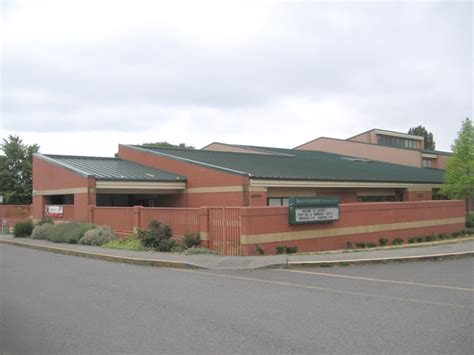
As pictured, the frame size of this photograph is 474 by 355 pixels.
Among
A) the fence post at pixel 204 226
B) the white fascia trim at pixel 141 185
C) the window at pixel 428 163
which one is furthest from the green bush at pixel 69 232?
the window at pixel 428 163

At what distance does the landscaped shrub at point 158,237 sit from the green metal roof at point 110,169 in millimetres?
7925

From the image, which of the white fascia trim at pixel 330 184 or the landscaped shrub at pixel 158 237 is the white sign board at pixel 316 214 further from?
the white fascia trim at pixel 330 184

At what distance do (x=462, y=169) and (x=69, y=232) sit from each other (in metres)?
26.3

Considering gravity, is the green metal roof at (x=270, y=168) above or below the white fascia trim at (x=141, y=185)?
above

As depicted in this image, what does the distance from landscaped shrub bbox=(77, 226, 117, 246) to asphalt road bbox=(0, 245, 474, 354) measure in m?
7.25

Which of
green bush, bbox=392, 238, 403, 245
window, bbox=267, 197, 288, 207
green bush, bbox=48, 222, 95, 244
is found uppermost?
window, bbox=267, 197, 288, 207

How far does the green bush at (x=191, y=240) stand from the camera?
16.7 m

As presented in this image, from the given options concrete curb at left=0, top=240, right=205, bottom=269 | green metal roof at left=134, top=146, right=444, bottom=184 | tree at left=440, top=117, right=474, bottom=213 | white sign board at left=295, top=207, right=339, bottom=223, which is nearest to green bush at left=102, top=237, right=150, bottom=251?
concrete curb at left=0, top=240, right=205, bottom=269

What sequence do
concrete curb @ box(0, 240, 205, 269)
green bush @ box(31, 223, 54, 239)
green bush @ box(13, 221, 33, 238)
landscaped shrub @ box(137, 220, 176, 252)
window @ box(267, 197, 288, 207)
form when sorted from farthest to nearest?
1. green bush @ box(13, 221, 33, 238)
2. window @ box(267, 197, 288, 207)
3. green bush @ box(31, 223, 54, 239)
4. landscaped shrub @ box(137, 220, 176, 252)
5. concrete curb @ box(0, 240, 205, 269)

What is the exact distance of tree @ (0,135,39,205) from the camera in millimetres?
47534

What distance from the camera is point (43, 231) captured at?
24.5 metres

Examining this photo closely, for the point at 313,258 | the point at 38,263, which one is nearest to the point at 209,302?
the point at 313,258

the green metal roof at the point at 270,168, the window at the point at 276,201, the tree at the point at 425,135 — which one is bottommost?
the window at the point at 276,201

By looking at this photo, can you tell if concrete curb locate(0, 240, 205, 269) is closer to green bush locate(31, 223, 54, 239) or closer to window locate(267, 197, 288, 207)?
green bush locate(31, 223, 54, 239)
